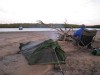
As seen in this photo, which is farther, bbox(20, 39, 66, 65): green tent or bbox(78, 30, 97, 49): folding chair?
bbox(78, 30, 97, 49): folding chair

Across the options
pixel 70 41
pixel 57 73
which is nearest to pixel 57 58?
pixel 57 73

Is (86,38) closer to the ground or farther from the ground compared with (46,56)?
farther from the ground

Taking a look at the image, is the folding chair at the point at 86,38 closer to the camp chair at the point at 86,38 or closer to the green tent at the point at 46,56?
the camp chair at the point at 86,38

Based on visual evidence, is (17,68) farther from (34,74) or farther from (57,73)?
(57,73)

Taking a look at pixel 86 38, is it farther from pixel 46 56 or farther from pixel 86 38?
pixel 46 56

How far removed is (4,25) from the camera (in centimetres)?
5350

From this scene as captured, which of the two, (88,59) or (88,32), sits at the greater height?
(88,32)

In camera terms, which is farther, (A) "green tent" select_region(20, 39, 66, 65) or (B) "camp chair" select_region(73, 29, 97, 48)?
(B) "camp chair" select_region(73, 29, 97, 48)

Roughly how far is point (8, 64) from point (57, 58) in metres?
2.41

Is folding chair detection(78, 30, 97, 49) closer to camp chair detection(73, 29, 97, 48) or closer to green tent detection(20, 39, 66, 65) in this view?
camp chair detection(73, 29, 97, 48)

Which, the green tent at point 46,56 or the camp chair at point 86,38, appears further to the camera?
the camp chair at point 86,38

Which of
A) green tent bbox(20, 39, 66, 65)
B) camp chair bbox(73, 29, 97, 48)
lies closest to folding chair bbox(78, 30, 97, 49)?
camp chair bbox(73, 29, 97, 48)

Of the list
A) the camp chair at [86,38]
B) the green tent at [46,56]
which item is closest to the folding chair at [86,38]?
the camp chair at [86,38]

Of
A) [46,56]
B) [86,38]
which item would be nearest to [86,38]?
[86,38]
